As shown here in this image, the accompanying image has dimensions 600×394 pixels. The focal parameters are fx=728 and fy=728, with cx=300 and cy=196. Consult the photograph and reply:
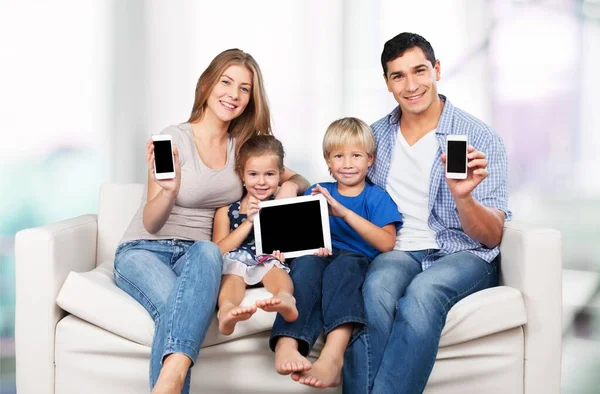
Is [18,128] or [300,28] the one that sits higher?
[300,28]

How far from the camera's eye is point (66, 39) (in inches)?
139

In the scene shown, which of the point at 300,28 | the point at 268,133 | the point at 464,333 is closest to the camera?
the point at 464,333

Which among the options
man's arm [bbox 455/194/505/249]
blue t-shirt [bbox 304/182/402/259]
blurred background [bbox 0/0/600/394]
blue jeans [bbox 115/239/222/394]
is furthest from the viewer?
blurred background [bbox 0/0/600/394]

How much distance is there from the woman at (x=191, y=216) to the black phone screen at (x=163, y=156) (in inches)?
0.8

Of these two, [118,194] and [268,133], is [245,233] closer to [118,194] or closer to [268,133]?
[268,133]

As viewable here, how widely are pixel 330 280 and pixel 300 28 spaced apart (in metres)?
1.73

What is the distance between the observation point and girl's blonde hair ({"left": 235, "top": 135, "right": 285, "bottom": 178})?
251cm

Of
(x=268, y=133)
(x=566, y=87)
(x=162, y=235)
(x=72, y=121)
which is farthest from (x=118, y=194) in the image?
(x=566, y=87)

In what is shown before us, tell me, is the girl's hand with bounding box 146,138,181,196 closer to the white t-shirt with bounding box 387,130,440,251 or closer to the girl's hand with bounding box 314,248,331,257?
the girl's hand with bounding box 314,248,331,257

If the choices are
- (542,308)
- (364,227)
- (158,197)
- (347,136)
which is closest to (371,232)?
(364,227)

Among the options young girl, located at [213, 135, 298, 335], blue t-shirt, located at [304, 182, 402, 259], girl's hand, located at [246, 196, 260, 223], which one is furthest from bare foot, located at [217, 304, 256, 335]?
blue t-shirt, located at [304, 182, 402, 259]

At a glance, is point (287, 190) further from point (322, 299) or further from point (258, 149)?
point (322, 299)

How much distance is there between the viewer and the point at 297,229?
240 cm

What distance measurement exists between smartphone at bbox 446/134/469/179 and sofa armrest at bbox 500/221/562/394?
1.01 ft
